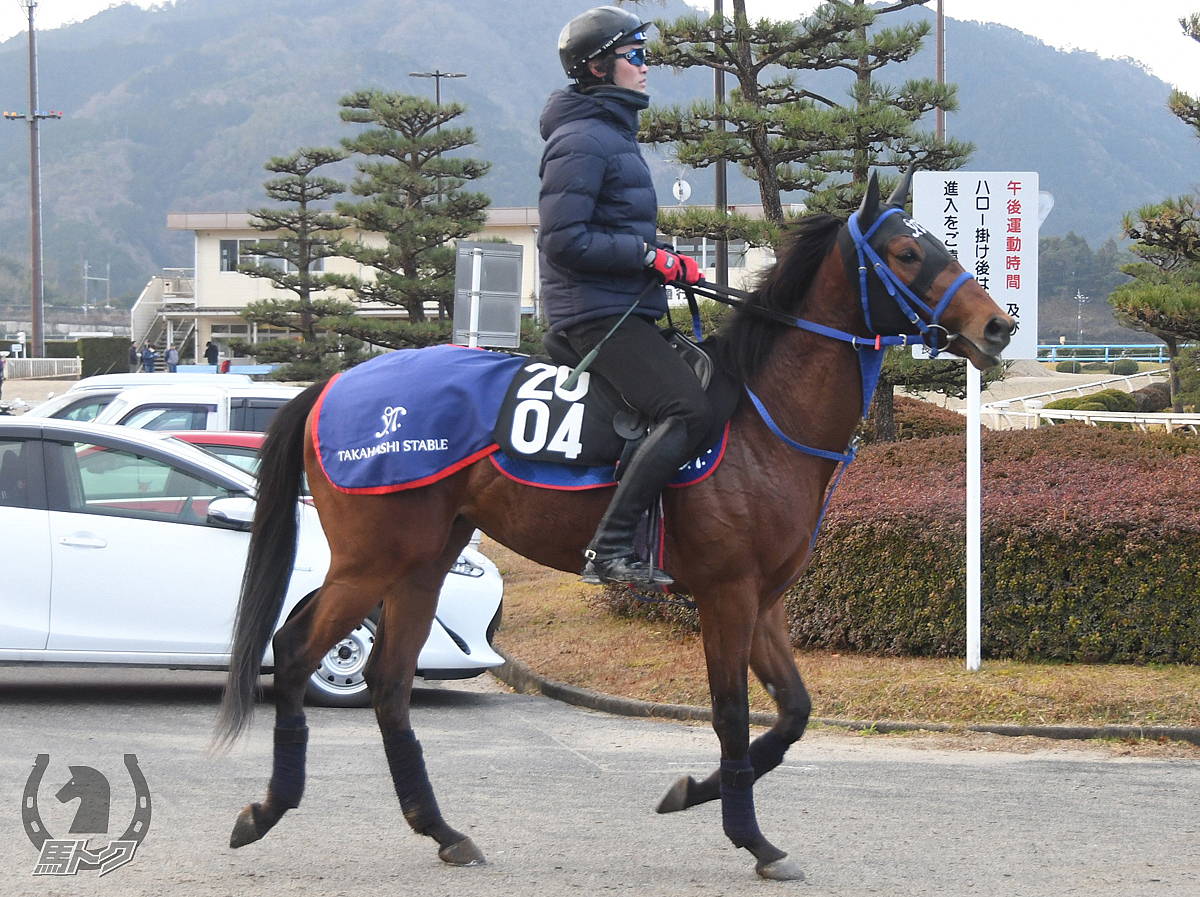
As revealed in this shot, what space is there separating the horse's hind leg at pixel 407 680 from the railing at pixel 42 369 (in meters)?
53.6

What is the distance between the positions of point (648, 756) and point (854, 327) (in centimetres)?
307

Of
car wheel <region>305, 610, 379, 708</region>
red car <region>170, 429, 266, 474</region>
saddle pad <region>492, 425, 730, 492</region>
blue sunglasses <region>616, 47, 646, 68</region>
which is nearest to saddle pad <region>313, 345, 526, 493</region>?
saddle pad <region>492, 425, 730, 492</region>

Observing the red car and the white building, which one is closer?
the red car

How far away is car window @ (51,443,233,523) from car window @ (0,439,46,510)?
18 cm

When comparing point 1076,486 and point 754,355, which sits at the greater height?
point 754,355

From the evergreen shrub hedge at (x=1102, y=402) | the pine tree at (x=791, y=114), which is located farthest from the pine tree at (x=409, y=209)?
the evergreen shrub hedge at (x=1102, y=402)

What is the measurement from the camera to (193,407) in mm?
14977

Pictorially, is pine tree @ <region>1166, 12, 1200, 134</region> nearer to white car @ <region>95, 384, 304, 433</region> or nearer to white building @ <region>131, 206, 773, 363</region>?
white car @ <region>95, 384, 304, 433</region>

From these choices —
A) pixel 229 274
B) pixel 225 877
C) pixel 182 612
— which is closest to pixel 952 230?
pixel 182 612

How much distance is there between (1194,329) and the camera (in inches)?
374

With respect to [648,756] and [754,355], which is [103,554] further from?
[754,355]

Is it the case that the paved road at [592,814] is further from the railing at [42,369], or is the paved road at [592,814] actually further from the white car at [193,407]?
the railing at [42,369]

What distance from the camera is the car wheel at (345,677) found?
8.30 meters

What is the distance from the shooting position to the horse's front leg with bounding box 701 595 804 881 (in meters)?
4.73
